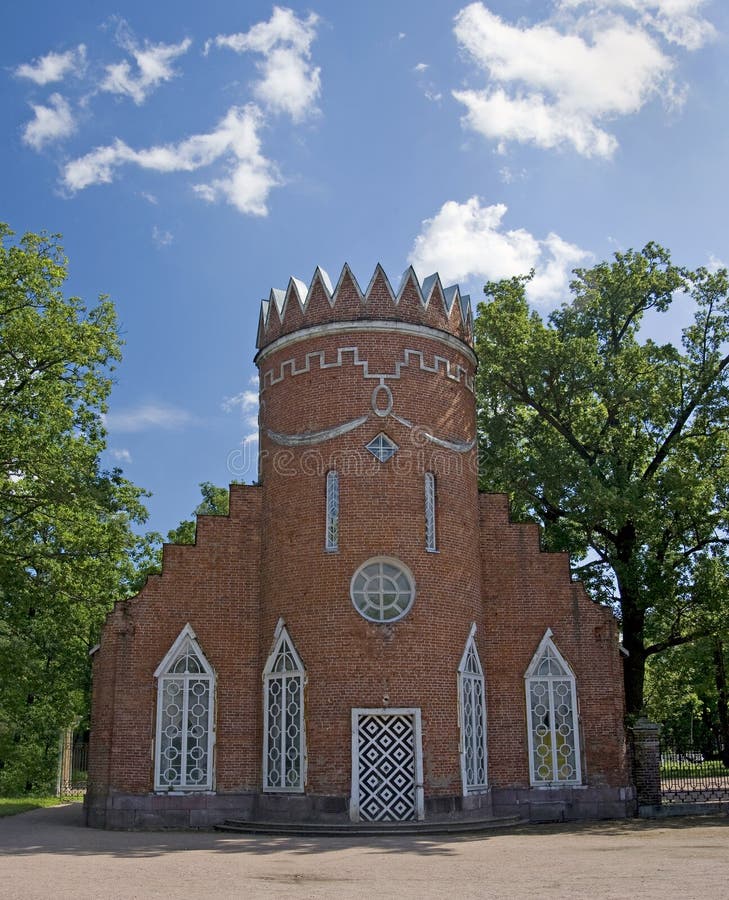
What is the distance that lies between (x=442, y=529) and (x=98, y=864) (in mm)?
10127

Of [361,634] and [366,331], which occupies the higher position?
[366,331]

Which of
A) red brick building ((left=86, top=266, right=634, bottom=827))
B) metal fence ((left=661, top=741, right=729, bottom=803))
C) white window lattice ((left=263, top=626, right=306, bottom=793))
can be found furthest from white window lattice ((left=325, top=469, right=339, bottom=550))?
metal fence ((left=661, top=741, right=729, bottom=803))

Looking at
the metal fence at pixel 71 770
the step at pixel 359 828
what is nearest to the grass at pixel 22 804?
the metal fence at pixel 71 770

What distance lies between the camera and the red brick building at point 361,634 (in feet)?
62.3

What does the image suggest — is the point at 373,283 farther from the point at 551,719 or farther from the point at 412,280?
the point at 551,719

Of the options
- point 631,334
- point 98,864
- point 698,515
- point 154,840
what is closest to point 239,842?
point 154,840

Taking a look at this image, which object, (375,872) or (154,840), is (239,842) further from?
(375,872)

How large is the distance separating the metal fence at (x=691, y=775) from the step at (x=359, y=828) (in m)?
5.89

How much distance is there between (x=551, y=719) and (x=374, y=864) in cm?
864

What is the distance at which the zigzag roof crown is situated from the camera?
21281 millimetres

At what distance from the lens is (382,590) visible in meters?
19.7

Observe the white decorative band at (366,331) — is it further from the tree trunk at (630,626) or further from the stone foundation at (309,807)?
the stone foundation at (309,807)

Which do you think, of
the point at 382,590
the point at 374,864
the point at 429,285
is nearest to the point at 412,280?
the point at 429,285

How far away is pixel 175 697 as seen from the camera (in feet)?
65.4
